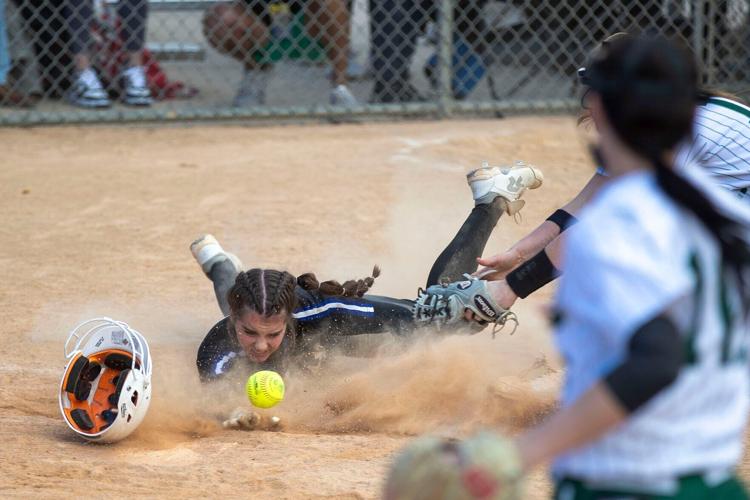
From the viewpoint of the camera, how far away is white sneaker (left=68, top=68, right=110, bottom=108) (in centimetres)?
822

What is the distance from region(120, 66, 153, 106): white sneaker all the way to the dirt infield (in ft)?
1.50

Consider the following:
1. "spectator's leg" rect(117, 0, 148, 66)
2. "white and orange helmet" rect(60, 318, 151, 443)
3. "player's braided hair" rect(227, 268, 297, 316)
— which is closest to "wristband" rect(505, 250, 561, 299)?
"player's braided hair" rect(227, 268, 297, 316)

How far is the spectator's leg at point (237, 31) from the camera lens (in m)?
8.30

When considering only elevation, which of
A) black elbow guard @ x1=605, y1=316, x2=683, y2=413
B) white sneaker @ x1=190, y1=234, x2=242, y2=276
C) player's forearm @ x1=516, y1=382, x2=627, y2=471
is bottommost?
white sneaker @ x1=190, y1=234, x2=242, y2=276

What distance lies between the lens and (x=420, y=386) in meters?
4.14

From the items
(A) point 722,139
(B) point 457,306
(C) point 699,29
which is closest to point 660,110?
(A) point 722,139

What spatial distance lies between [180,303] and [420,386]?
165 centimetres

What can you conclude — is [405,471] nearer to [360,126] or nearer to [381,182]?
[381,182]

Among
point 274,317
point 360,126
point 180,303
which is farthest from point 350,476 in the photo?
point 360,126

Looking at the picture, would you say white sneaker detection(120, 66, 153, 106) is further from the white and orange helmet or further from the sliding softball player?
the white and orange helmet

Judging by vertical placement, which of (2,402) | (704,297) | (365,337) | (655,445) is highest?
(704,297)

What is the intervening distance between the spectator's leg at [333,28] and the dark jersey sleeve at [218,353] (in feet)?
15.3

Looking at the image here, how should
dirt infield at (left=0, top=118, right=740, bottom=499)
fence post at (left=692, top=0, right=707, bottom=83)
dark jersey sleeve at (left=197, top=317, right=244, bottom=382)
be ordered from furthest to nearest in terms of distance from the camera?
fence post at (left=692, top=0, right=707, bottom=83)
dark jersey sleeve at (left=197, top=317, right=244, bottom=382)
dirt infield at (left=0, top=118, right=740, bottom=499)

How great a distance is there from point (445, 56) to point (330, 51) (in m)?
0.94
